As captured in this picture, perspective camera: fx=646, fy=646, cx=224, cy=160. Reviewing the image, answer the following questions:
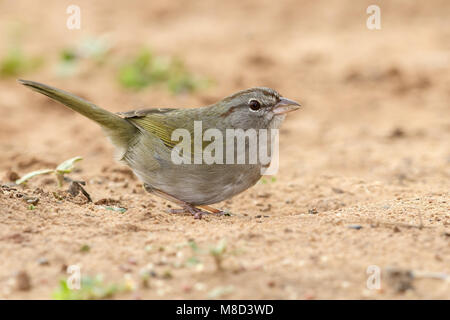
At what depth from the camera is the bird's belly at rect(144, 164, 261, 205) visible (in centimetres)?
534

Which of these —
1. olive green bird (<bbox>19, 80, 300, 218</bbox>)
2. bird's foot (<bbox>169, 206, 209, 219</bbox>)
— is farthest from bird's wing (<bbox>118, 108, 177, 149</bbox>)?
bird's foot (<bbox>169, 206, 209, 219</bbox>)

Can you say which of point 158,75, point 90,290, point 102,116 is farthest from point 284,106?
point 158,75

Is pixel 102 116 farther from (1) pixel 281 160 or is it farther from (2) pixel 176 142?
(1) pixel 281 160

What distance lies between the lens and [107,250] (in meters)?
4.09

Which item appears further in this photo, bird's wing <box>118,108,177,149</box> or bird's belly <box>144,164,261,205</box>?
bird's wing <box>118,108,177,149</box>

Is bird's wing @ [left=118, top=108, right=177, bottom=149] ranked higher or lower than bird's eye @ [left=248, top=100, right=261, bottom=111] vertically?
lower

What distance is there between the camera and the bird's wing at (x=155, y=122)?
5.73m

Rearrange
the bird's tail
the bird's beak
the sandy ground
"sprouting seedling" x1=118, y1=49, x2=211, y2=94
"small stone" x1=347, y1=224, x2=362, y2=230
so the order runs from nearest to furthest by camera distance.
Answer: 1. the sandy ground
2. "small stone" x1=347, y1=224, x2=362, y2=230
3. the bird's tail
4. the bird's beak
5. "sprouting seedling" x1=118, y1=49, x2=211, y2=94

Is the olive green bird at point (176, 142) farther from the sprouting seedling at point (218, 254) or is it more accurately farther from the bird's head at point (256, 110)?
the sprouting seedling at point (218, 254)

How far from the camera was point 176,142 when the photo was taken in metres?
5.68

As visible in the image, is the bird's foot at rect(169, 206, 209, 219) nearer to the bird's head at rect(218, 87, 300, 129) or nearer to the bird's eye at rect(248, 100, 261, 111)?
the bird's head at rect(218, 87, 300, 129)

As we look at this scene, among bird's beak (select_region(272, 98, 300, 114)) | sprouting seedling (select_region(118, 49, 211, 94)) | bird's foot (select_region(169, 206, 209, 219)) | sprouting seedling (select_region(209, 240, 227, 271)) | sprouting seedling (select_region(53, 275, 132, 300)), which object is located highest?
sprouting seedling (select_region(118, 49, 211, 94))

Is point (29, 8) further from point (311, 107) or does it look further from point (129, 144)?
point (129, 144)

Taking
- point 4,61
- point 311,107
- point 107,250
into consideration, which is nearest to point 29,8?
point 4,61
